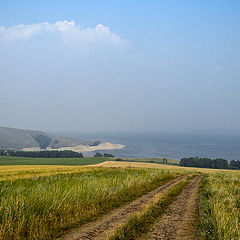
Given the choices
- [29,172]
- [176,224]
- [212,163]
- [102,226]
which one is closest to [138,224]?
[102,226]

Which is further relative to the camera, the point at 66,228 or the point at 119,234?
the point at 66,228

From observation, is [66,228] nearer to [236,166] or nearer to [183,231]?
[183,231]

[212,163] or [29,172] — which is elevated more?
Result: [29,172]

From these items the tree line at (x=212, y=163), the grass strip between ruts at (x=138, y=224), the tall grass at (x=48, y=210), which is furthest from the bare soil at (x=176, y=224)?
the tree line at (x=212, y=163)

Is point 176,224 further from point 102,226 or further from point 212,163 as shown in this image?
point 212,163

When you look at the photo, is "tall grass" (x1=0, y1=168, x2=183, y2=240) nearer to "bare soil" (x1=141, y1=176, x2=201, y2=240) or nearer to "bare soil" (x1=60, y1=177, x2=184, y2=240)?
"bare soil" (x1=60, y1=177, x2=184, y2=240)

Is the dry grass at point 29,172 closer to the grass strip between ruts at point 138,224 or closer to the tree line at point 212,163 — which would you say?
the grass strip between ruts at point 138,224

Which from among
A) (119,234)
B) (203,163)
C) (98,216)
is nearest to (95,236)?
(119,234)

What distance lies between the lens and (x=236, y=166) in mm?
100625

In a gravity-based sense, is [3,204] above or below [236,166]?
above

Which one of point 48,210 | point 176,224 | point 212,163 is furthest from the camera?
point 212,163

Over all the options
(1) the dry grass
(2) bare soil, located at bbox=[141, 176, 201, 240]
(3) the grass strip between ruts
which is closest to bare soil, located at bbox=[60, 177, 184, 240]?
(3) the grass strip between ruts

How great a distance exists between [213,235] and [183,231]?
3.92 feet

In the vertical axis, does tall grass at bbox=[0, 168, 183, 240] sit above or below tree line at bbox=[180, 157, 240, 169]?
above
